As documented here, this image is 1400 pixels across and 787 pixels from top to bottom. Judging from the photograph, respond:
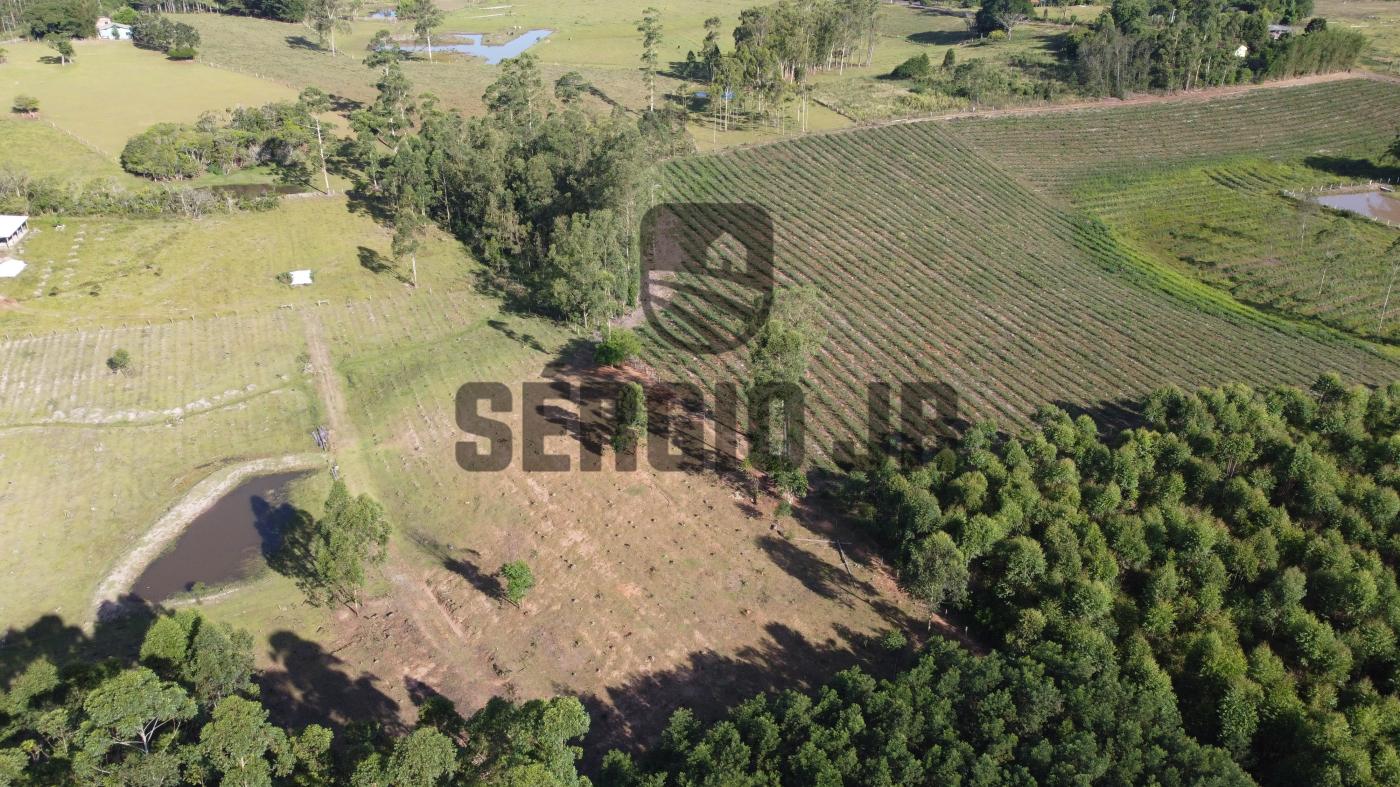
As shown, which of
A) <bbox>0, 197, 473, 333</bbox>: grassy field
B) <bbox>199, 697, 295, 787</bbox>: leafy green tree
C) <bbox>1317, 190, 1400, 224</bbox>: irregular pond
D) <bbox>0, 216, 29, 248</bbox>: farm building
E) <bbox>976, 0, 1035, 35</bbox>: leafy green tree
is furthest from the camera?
<bbox>976, 0, 1035, 35</bbox>: leafy green tree

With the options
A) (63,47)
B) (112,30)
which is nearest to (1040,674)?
(63,47)

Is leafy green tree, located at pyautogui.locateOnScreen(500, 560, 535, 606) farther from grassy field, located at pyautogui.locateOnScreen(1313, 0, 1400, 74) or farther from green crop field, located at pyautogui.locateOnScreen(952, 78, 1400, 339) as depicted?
grassy field, located at pyautogui.locateOnScreen(1313, 0, 1400, 74)

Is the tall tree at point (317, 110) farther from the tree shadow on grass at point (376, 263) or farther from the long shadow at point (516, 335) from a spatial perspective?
the long shadow at point (516, 335)

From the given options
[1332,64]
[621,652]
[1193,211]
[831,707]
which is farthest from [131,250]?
[1332,64]

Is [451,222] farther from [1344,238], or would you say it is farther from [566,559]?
[1344,238]

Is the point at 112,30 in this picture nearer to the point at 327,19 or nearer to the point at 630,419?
the point at 327,19

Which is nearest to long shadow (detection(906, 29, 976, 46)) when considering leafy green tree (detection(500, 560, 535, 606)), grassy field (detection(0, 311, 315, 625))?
grassy field (detection(0, 311, 315, 625))
